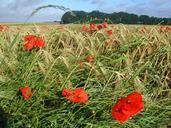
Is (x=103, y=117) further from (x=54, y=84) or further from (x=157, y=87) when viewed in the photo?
(x=157, y=87)

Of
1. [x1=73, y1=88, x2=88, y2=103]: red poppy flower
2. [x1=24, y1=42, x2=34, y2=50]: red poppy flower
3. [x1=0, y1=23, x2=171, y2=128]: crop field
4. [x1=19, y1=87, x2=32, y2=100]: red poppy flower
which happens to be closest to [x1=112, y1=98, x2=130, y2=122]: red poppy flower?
[x1=0, y1=23, x2=171, y2=128]: crop field

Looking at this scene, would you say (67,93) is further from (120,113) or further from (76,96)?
(120,113)

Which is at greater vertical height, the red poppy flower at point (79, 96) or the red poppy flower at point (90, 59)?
the red poppy flower at point (90, 59)

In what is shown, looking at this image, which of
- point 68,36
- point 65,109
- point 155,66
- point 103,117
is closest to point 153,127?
point 103,117

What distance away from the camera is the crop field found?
4.34 m

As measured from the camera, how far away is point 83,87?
4.79 metres

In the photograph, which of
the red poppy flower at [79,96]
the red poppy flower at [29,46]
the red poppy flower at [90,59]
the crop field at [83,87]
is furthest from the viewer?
the red poppy flower at [90,59]

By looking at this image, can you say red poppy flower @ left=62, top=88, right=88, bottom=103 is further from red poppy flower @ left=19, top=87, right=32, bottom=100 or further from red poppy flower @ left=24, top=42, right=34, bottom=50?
red poppy flower @ left=24, top=42, right=34, bottom=50

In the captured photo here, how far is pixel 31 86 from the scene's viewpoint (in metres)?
4.74

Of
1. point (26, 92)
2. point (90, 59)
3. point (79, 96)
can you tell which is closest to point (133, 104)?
point (79, 96)

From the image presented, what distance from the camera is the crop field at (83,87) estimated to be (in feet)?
14.2

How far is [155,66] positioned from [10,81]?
7.16 feet

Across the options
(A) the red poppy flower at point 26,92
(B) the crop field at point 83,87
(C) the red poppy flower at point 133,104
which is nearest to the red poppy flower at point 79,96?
(B) the crop field at point 83,87

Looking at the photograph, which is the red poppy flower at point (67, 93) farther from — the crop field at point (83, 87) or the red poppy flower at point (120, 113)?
the red poppy flower at point (120, 113)
